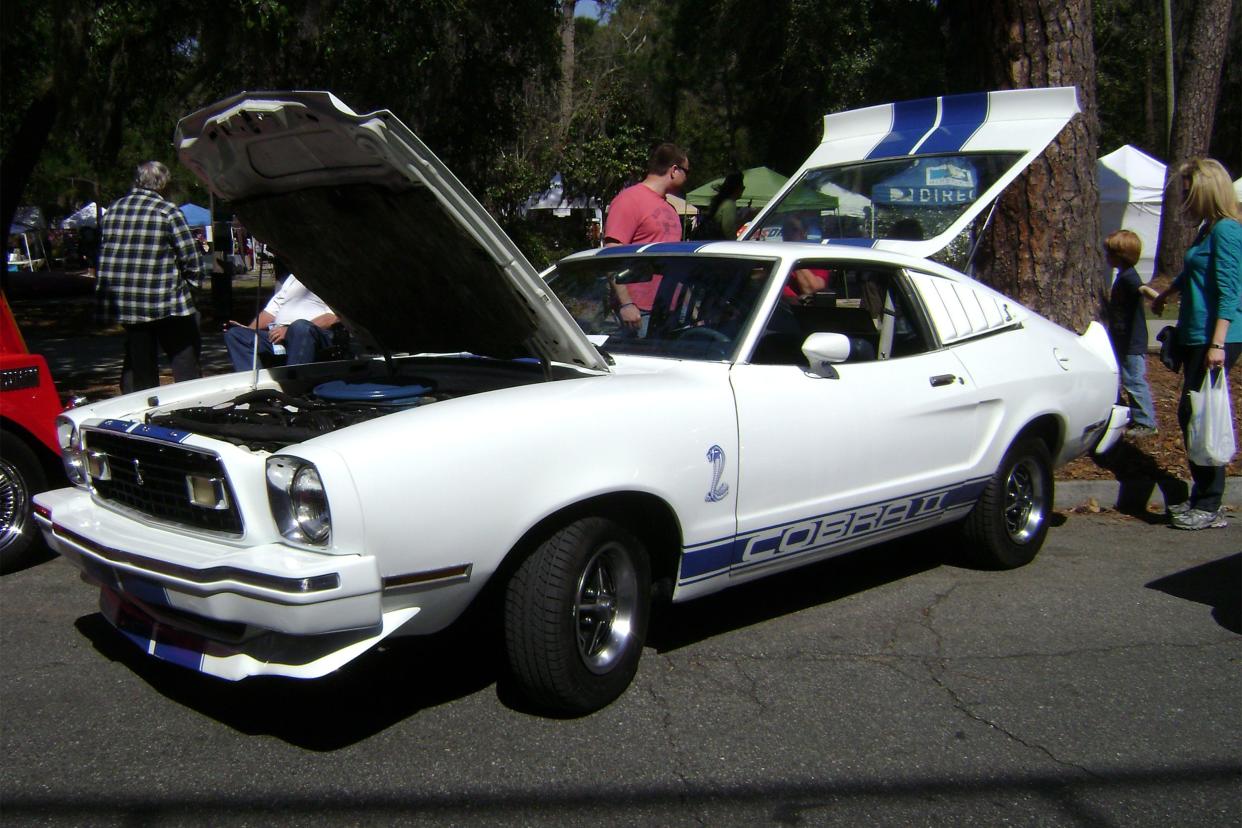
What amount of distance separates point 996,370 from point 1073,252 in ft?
10.5

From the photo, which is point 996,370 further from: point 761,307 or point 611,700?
point 611,700

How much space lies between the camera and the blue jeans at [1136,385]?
8039mm

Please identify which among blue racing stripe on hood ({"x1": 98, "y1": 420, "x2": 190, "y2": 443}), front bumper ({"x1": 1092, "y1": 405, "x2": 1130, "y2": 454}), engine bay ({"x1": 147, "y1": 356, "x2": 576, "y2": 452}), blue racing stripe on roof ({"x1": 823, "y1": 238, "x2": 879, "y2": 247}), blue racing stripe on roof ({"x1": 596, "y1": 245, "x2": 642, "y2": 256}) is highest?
blue racing stripe on roof ({"x1": 596, "y1": 245, "x2": 642, "y2": 256})

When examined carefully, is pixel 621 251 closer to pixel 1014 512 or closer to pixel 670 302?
pixel 670 302

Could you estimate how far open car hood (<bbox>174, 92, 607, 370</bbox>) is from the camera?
369 cm

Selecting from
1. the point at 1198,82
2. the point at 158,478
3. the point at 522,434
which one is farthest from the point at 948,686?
the point at 1198,82

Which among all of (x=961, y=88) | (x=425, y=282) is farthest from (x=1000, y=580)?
A: (x=961, y=88)

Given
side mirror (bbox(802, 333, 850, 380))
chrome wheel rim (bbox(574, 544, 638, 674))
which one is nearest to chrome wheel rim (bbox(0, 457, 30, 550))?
chrome wheel rim (bbox(574, 544, 638, 674))

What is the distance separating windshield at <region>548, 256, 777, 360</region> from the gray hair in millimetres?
3347

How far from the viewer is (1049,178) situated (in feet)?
26.1

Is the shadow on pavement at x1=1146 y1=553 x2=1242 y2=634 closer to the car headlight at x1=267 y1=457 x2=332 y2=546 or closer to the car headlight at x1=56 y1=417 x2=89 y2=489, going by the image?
the car headlight at x1=267 y1=457 x2=332 y2=546

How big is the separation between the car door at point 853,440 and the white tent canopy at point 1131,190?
709 inches

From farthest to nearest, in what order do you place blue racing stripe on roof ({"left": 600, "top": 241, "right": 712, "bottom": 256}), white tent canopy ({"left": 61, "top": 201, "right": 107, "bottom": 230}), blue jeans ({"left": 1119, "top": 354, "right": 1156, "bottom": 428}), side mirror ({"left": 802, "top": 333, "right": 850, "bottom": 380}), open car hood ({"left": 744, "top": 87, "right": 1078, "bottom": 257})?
white tent canopy ({"left": 61, "top": 201, "right": 107, "bottom": 230})
blue jeans ({"left": 1119, "top": 354, "right": 1156, "bottom": 428})
open car hood ({"left": 744, "top": 87, "right": 1078, "bottom": 257})
blue racing stripe on roof ({"left": 600, "top": 241, "right": 712, "bottom": 256})
side mirror ({"left": 802, "top": 333, "right": 850, "bottom": 380})

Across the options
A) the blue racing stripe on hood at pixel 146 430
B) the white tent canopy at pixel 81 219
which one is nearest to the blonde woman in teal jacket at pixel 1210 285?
the blue racing stripe on hood at pixel 146 430
